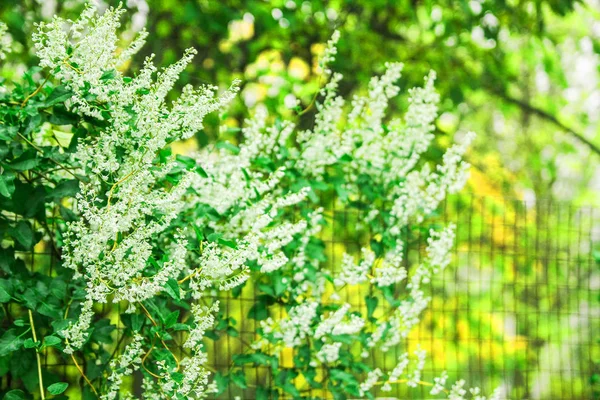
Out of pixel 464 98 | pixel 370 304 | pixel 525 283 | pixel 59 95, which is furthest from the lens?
pixel 464 98

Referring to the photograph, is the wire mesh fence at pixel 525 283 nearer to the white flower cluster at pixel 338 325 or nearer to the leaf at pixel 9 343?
the white flower cluster at pixel 338 325

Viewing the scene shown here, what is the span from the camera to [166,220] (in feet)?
8.16

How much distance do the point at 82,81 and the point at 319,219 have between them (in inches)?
48.4

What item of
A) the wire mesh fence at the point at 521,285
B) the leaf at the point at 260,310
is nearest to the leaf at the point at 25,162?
the leaf at the point at 260,310

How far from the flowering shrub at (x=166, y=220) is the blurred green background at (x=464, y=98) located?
0.43 m

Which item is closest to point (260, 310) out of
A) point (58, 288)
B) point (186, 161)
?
point (186, 161)

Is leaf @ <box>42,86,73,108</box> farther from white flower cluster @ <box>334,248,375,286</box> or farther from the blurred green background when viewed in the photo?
white flower cluster @ <box>334,248,375,286</box>

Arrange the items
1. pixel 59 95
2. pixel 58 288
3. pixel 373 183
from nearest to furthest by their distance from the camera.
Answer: pixel 59 95 < pixel 58 288 < pixel 373 183

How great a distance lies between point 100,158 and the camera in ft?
8.05

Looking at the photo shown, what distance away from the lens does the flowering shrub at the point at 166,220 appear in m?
2.42

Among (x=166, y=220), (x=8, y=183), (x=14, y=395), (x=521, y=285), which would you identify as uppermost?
(x=8, y=183)

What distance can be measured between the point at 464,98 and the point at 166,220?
13.0 feet

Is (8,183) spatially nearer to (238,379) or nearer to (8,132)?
(8,132)

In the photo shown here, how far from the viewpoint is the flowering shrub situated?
2416 millimetres
